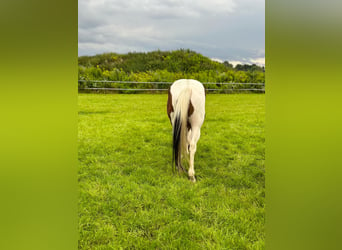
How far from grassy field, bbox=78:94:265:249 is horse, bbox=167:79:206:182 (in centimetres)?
22

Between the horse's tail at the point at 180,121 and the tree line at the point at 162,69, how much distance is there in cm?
448

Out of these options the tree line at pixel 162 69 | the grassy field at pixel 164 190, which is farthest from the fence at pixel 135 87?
the grassy field at pixel 164 190

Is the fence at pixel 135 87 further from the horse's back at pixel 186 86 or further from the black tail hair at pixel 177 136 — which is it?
the black tail hair at pixel 177 136

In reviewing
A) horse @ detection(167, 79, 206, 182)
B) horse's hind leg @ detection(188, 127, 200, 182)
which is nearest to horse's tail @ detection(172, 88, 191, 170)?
horse @ detection(167, 79, 206, 182)

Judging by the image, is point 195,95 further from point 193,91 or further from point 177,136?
point 177,136

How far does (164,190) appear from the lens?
1971mm

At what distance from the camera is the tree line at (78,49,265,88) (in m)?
6.72

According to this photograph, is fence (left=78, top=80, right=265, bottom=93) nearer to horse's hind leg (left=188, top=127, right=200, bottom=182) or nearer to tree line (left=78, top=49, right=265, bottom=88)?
tree line (left=78, top=49, right=265, bottom=88)

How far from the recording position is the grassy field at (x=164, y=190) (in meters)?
1.39
